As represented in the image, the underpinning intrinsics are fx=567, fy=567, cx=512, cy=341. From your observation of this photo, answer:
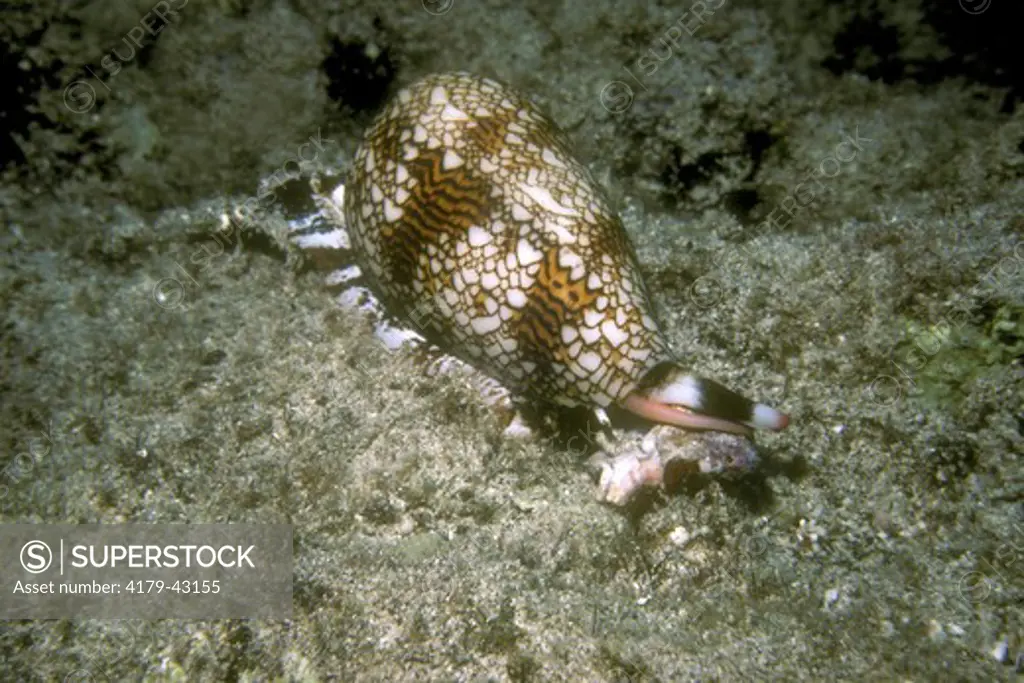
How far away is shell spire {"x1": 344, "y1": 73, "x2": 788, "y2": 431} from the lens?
A: 2.81 m

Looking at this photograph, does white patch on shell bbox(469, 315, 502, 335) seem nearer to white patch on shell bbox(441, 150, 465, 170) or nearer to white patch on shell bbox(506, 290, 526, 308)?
white patch on shell bbox(506, 290, 526, 308)

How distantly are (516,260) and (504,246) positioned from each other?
0.10 m

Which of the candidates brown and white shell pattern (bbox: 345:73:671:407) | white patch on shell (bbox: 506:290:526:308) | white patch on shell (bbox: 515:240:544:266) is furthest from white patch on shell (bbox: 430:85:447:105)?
white patch on shell (bbox: 506:290:526:308)


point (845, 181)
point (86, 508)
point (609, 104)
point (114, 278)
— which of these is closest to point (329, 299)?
point (114, 278)

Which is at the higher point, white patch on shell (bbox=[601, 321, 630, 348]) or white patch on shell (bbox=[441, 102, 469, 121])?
white patch on shell (bbox=[441, 102, 469, 121])

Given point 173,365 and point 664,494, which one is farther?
point 173,365

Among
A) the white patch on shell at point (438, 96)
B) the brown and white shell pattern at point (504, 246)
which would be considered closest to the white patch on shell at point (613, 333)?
the brown and white shell pattern at point (504, 246)

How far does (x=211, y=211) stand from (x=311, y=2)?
1.49 metres

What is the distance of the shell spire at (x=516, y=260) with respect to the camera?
9.21 feet

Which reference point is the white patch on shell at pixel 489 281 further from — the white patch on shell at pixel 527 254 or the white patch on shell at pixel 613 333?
the white patch on shell at pixel 613 333

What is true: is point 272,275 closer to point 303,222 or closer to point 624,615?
point 303,222

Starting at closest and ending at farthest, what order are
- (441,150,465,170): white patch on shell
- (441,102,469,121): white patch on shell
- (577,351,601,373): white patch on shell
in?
(577,351,601,373): white patch on shell → (441,150,465,170): white patch on shell → (441,102,469,121): white patch on shell

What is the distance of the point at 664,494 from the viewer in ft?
9.04

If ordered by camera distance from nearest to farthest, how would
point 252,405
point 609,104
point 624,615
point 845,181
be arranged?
point 624,615 → point 252,405 → point 845,181 → point 609,104
